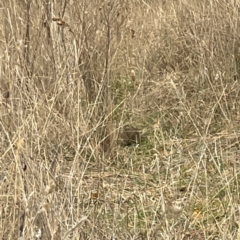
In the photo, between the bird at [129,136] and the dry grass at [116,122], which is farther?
the bird at [129,136]

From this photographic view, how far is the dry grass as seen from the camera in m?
1.50

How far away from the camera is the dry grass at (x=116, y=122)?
4.93ft

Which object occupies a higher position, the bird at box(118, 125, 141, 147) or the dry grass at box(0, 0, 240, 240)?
the dry grass at box(0, 0, 240, 240)

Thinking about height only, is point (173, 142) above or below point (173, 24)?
below

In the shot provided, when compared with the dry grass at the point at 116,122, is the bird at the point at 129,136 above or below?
below

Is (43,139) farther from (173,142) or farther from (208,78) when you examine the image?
(208,78)

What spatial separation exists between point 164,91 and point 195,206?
41.7 inches

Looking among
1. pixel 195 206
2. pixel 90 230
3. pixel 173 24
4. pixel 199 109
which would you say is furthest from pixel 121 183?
pixel 173 24

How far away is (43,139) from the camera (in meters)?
1.69

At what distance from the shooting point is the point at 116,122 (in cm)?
252

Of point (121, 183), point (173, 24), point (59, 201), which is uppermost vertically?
point (173, 24)

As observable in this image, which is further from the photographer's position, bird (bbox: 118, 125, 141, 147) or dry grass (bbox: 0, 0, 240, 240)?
bird (bbox: 118, 125, 141, 147)

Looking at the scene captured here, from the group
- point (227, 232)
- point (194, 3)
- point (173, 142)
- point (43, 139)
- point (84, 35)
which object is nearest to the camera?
point (227, 232)

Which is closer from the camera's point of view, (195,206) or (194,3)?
(195,206)
